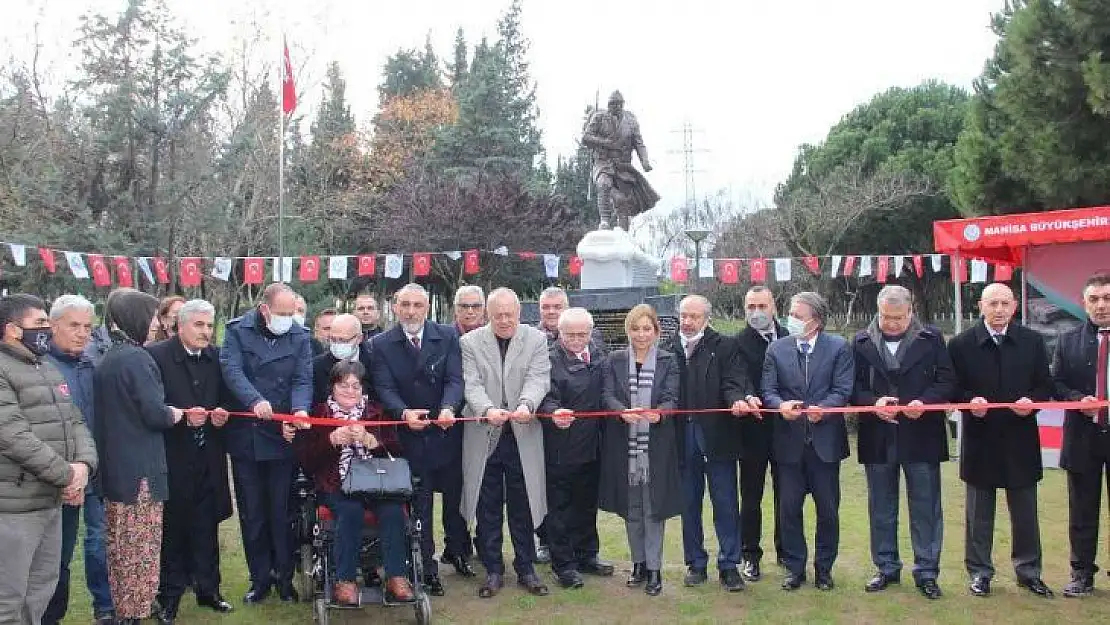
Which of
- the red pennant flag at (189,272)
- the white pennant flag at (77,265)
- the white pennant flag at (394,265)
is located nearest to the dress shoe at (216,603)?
the white pennant flag at (77,265)

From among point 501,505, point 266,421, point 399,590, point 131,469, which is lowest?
point 399,590

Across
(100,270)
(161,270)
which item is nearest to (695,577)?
(100,270)

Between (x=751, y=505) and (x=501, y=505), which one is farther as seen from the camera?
(x=751, y=505)

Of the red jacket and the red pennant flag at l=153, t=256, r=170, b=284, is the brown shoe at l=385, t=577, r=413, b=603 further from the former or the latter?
the red pennant flag at l=153, t=256, r=170, b=284

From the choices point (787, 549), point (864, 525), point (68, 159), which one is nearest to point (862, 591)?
point (787, 549)

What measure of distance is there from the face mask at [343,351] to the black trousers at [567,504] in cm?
141

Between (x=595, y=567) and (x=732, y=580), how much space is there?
94 cm

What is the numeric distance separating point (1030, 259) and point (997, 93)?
18.7ft

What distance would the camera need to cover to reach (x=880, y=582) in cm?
542

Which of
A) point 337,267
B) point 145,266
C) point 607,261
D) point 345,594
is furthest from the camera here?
point 337,267

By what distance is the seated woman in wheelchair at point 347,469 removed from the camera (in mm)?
4754

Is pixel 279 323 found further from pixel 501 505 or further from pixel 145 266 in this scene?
pixel 145 266

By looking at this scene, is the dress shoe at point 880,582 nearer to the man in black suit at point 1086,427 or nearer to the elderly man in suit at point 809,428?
the elderly man in suit at point 809,428

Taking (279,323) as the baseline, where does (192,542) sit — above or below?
below
